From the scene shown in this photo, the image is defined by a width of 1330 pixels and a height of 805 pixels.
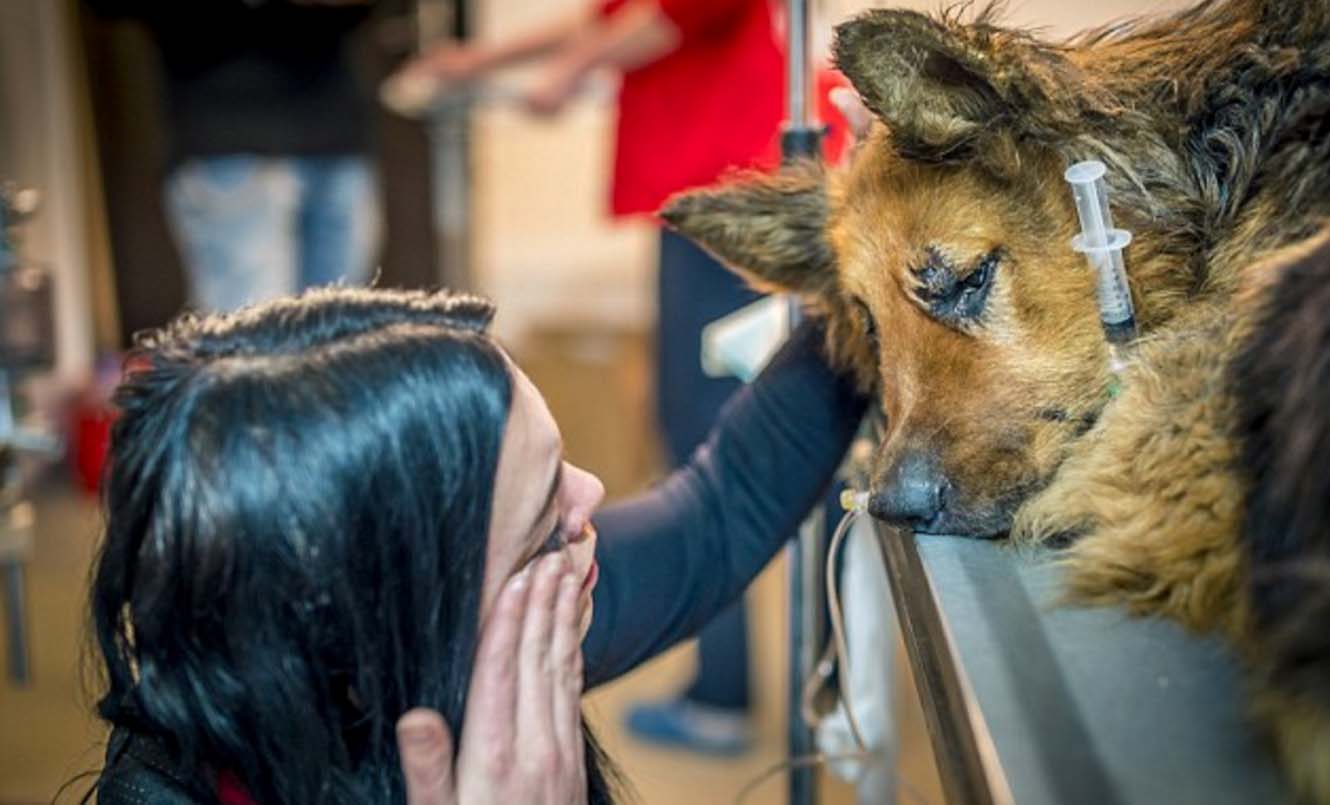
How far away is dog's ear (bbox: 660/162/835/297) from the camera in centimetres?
129

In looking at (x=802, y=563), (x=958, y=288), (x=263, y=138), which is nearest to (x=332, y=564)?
(x=958, y=288)

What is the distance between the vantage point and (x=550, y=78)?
313 cm

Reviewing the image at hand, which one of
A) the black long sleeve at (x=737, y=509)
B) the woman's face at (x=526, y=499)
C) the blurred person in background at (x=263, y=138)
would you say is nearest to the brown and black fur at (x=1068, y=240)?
the black long sleeve at (x=737, y=509)

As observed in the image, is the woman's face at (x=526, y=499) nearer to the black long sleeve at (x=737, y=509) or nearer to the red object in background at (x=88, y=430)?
the black long sleeve at (x=737, y=509)

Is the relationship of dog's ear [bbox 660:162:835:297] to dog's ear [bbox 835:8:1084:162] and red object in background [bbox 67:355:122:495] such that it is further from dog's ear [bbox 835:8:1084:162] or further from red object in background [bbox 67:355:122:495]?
red object in background [bbox 67:355:122:495]

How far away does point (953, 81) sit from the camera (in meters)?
1.00

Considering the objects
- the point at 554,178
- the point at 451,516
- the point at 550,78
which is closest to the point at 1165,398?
the point at 451,516

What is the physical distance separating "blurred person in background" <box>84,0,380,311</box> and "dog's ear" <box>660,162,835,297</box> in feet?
8.28

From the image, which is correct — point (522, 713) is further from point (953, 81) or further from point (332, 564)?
point (953, 81)

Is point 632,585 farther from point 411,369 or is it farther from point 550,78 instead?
point 550,78

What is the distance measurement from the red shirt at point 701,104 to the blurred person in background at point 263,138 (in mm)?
1261

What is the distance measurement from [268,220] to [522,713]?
3160mm

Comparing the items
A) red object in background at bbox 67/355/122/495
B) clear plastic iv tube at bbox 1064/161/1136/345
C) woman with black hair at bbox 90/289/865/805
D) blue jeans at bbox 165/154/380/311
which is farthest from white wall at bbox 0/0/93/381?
clear plastic iv tube at bbox 1064/161/1136/345

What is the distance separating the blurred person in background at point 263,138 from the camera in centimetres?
374
